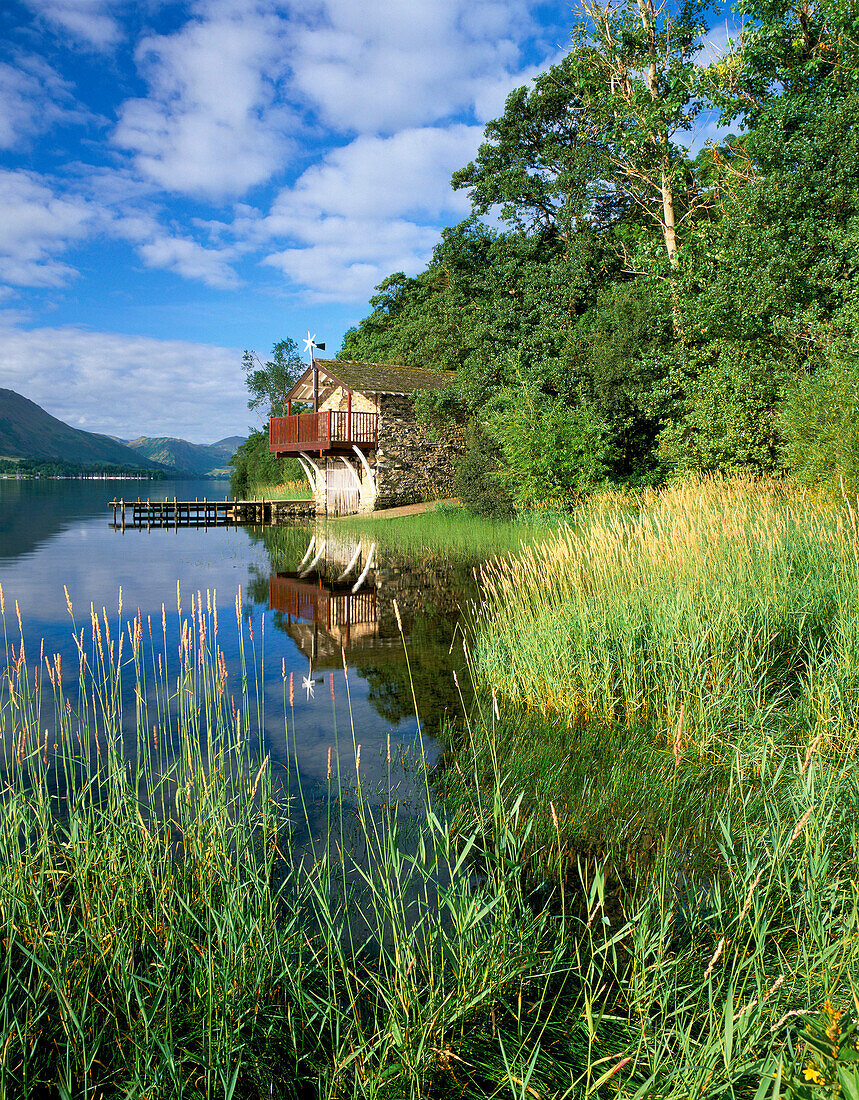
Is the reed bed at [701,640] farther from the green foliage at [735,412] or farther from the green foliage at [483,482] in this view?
the green foliage at [483,482]

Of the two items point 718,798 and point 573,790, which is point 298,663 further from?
point 718,798

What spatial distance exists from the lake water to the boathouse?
4.97 m

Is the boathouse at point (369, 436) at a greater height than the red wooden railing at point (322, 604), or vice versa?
the boathouse at point (369, 436)

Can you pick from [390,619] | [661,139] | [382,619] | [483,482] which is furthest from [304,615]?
[661,139]

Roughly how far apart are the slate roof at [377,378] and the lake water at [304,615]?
6.78 meters

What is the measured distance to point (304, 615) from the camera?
11.0 metres

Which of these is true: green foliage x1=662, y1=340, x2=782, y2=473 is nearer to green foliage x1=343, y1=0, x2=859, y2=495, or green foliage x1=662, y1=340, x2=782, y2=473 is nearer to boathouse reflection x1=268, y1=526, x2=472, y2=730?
green foliage x1=343, y1=0, x2=859, y2=495

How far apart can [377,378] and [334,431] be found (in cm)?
299

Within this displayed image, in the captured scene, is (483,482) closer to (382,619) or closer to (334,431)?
(334,431)

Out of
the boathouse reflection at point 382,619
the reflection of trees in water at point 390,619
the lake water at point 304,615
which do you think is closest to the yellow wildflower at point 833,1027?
the lake water at point 304,615

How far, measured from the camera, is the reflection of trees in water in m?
6.82

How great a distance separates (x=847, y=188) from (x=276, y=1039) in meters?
19.5

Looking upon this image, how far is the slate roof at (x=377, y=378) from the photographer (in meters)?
26.2

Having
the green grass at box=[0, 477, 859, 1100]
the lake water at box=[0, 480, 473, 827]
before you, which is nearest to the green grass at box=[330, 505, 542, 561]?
the lake water at box=[0, 480, 473, 827]
